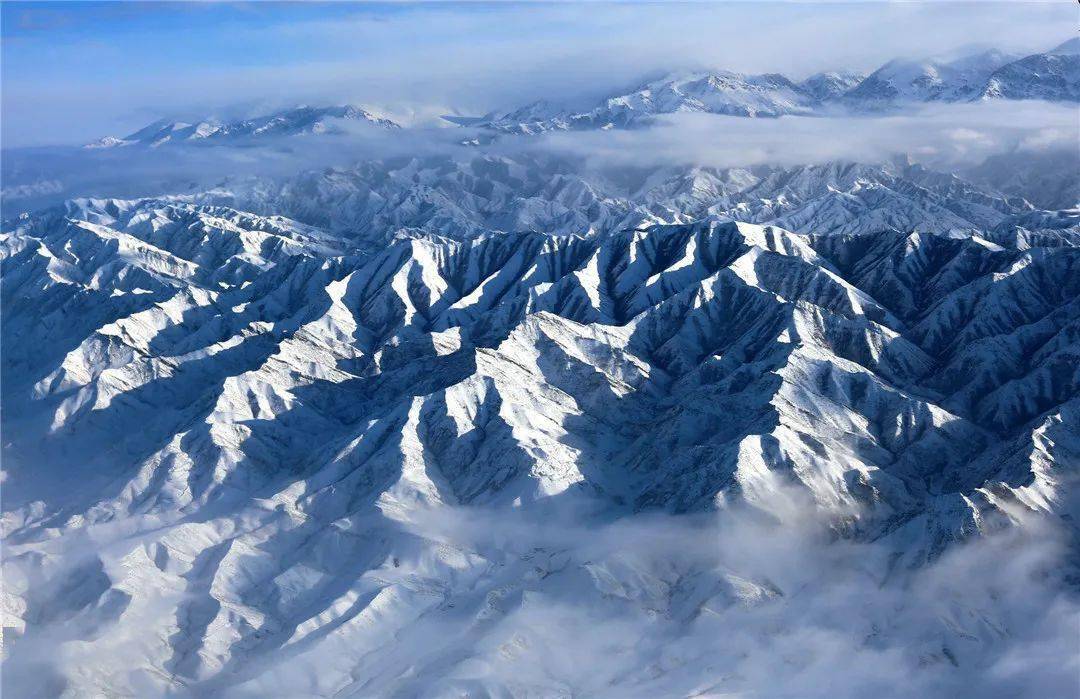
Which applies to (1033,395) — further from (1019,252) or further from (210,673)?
(210,673)

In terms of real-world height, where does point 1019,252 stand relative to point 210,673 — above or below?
above

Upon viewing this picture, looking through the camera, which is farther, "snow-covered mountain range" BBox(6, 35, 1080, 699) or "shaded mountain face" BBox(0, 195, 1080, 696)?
"shaded mountain face" BBox(0, 195, 1080, 696)

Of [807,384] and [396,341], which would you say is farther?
[396,341]

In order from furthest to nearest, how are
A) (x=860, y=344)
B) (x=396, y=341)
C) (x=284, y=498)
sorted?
(x=396, y=341)
(x=860, y=344)
(x=284, y=498)

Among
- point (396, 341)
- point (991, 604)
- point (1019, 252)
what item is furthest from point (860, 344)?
point (396, 341)

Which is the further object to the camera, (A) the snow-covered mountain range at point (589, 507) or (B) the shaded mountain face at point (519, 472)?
(B) the shaded mountain face at point (519, 472)

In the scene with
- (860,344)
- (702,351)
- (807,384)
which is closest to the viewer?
(807,384)

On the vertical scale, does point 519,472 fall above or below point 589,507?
above

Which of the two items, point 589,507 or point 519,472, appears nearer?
point 589,507
